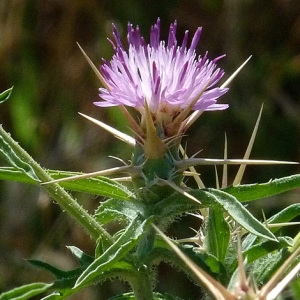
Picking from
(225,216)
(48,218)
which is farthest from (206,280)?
(48,218)

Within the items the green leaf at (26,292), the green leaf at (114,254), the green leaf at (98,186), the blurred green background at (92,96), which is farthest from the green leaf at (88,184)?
the blurred green background at (92,96)

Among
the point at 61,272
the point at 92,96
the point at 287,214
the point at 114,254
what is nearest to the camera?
the point at 114,254

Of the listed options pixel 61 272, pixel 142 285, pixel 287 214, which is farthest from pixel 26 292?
pixel 287 214

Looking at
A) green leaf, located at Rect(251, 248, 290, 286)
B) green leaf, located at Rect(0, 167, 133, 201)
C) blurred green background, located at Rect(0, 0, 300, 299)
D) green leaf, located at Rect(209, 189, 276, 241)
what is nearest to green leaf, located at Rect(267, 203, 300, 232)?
green leaf, located at Rect(251, 248, 290, 286)

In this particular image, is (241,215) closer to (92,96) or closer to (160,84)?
(160,84)

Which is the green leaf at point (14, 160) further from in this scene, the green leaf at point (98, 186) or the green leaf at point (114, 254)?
the green leaf at point (114, 254)
